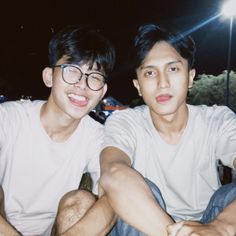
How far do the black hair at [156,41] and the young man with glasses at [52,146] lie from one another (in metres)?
0.42

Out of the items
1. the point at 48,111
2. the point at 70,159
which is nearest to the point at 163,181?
the point at 70,159

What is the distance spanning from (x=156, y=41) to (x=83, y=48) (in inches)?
30.9

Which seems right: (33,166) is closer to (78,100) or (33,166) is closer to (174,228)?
(78,100)

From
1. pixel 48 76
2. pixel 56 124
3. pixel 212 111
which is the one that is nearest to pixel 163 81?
pixel 212 111

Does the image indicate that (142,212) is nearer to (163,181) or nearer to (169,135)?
(163,181)

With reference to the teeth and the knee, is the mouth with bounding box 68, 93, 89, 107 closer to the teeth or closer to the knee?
the teeth

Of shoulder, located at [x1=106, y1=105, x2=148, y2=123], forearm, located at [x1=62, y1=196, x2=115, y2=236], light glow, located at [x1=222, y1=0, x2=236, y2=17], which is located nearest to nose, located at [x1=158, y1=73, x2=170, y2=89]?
shoulder, located at [x1=106, y1=105, x2=148, y2=123]

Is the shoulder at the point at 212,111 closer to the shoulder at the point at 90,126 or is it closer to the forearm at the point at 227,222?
the shoulder at the point at 90,126

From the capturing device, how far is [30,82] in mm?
23469

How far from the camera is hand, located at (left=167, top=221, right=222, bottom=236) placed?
212 centimetres

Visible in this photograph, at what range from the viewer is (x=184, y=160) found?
323 cm

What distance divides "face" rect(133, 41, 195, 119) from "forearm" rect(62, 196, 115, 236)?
107 cm

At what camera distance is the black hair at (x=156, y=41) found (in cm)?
340

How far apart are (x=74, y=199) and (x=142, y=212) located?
76 cm
